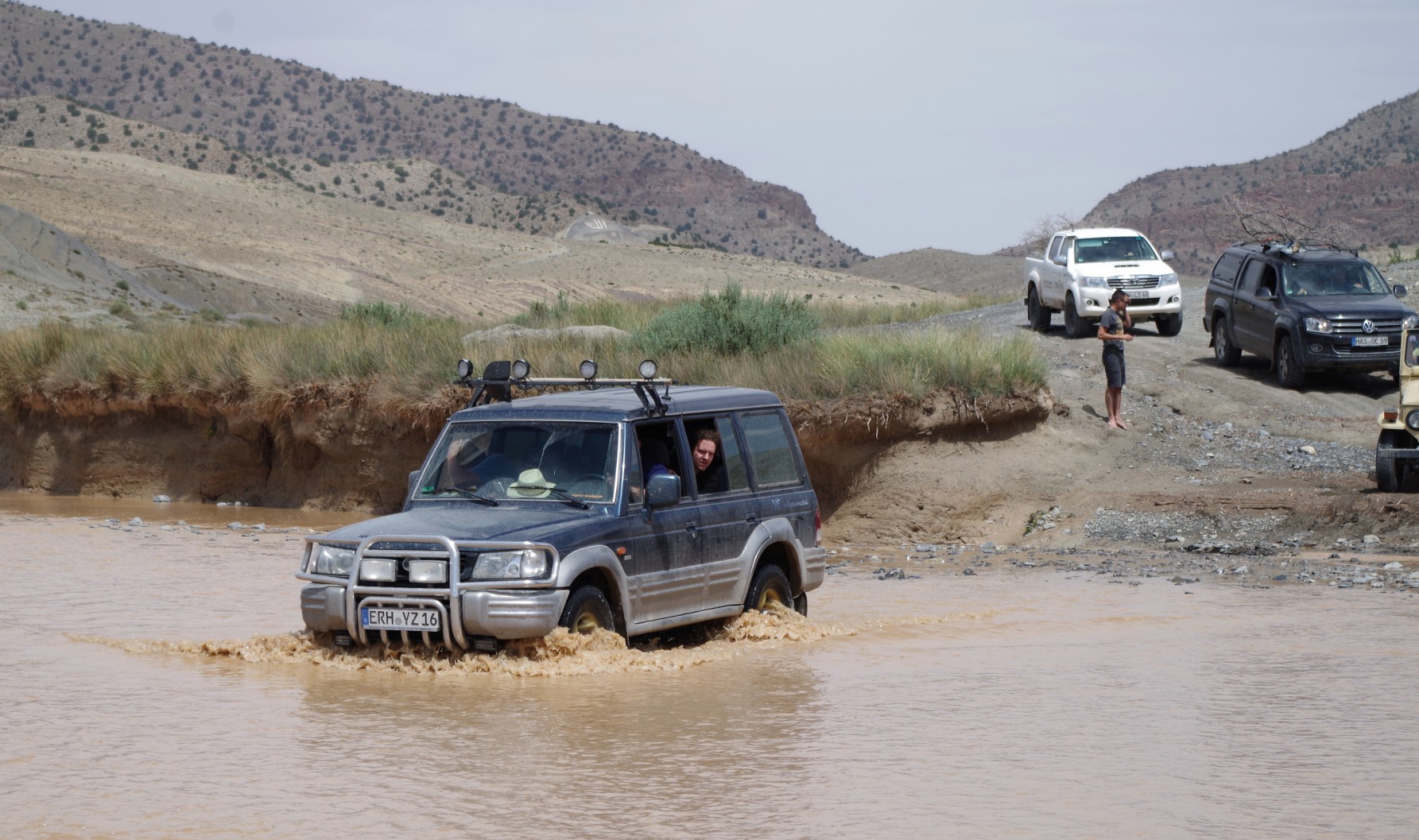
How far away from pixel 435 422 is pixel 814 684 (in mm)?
12623

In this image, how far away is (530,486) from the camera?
32.0ft

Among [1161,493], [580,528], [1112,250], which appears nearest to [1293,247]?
[1112,250]

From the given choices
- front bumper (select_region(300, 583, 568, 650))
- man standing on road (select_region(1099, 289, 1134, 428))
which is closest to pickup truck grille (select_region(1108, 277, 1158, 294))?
man standing on road (select_region(1099, 289, 1134, 428))

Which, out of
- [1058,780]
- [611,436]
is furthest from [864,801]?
[611,436]

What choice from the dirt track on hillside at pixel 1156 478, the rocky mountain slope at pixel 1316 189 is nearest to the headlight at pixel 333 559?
the dirt track on hillside at pixel 1156 478

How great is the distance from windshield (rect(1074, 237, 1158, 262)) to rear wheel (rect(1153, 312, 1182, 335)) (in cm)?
124

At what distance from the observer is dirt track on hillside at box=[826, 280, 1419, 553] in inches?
675

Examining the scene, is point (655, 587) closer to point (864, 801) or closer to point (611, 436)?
point (611, 436)

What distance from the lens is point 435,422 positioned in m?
21.5

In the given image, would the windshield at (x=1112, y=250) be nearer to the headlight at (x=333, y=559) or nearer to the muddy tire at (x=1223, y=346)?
the muddy tire at (x=1223, y=346)

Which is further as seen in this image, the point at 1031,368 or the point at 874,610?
the point at 1031,368

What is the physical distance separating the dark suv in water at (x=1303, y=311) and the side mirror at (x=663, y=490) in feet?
53.2

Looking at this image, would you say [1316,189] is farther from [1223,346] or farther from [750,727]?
[750,727]

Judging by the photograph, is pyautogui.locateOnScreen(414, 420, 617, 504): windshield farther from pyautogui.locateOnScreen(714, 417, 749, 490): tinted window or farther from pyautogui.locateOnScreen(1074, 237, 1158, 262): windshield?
pyautogui.locateOnScreen(1074, 237, 1158, 262): windshield
